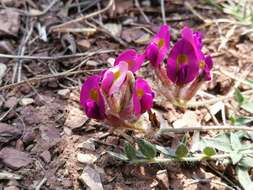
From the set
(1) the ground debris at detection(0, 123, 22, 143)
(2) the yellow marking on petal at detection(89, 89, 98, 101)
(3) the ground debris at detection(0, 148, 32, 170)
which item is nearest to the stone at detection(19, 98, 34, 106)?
(1) the ground debris at detection(0, 123, 22, 143)

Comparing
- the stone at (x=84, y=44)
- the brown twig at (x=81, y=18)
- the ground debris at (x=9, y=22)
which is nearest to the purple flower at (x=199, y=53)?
the stone at (x=84, y=44)

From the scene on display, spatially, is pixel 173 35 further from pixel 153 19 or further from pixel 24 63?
pixel 24 63

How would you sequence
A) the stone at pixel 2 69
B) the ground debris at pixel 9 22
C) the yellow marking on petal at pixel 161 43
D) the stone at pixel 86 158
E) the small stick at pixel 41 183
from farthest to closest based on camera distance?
1. the ground debris at pixel 9 22
2. the stone at pixel 2 69
3. the yellow marking on petal at pixel 161 43
4. the stone at pixel 86 158
5. the small stick at pixel 41 183

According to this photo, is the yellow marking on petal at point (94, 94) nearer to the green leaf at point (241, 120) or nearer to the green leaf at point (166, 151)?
the green leaf at point (166, 151)

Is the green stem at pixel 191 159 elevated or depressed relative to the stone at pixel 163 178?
elevated

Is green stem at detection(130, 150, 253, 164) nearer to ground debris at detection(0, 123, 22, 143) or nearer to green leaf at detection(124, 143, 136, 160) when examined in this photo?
green leaf at detection(124, 143, 136, 160)

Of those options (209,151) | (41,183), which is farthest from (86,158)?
(209,151)
